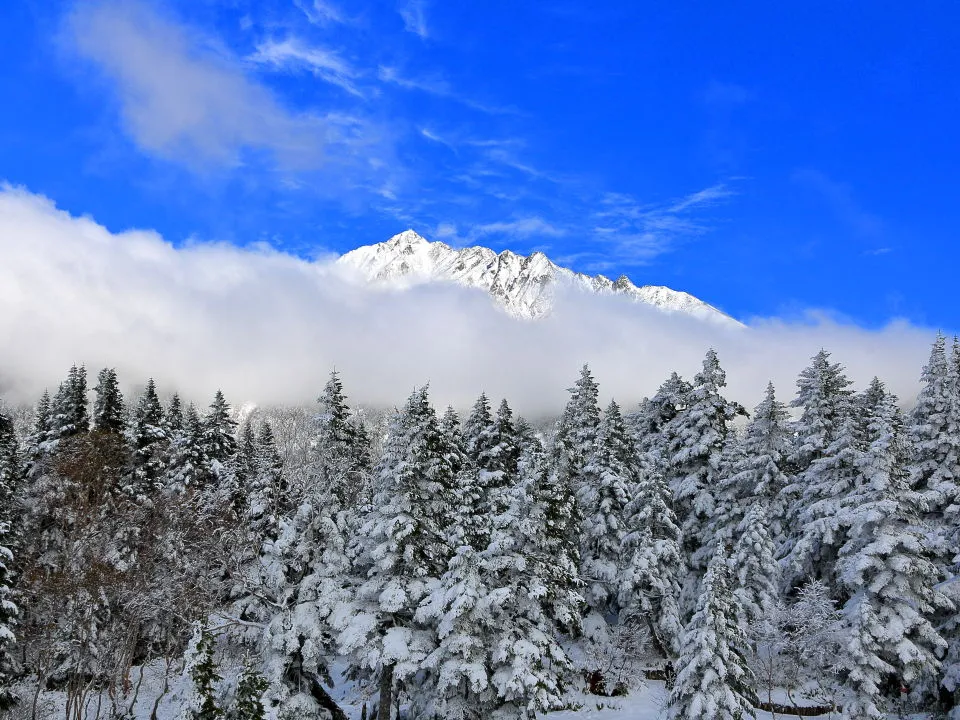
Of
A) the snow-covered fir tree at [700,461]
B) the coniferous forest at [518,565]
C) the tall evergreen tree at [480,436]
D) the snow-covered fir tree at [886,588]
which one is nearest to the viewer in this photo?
the snow-covered fir tree at [886,588]

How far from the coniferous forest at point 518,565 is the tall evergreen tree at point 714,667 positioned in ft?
0.30

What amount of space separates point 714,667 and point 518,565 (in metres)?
8.42

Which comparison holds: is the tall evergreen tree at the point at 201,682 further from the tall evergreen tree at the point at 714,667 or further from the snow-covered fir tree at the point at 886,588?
the snow-covered fir tree at the point at 886,588

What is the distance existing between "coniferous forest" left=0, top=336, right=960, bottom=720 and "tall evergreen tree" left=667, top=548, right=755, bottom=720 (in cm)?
9

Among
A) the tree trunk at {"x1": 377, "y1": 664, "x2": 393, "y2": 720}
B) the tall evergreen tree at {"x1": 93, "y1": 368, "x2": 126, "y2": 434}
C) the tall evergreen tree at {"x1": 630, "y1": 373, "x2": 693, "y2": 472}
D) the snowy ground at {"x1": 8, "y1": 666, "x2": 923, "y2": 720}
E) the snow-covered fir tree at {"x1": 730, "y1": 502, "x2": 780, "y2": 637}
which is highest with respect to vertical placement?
the tall evergreen tree at {"x1": 93, "y1": 368, "x2": 126, "y2": 434}

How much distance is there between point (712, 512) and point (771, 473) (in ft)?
13.5

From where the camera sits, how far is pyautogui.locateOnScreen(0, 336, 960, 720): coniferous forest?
27.0m

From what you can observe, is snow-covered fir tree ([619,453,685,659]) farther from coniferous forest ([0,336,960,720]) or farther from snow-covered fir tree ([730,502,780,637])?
snow-covered fir tree ([730,502,780,637])

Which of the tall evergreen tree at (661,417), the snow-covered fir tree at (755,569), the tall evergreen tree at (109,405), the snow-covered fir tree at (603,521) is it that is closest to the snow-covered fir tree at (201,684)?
the snow-covered fir tree at (603,521)

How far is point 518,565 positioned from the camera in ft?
93.3

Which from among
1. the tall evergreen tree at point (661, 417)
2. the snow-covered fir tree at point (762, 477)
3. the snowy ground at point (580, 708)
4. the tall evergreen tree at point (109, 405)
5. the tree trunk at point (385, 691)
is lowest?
the snowy ground at point (580, 708)

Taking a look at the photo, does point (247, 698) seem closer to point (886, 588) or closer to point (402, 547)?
point (402, 547)

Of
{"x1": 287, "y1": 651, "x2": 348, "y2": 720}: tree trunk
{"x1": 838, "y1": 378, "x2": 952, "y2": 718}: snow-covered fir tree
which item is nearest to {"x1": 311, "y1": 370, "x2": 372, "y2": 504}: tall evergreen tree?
{"x1": 287, "y1": 651, "x2": 348, "y2": 720}: tree trunk

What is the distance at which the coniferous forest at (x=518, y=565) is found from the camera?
2703 centimetres
